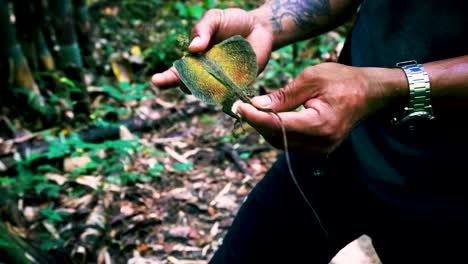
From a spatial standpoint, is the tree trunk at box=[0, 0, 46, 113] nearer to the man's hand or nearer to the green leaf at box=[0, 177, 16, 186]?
the green leaf at box=[0, 177, 16, 186]

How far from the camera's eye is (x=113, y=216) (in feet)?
8.72

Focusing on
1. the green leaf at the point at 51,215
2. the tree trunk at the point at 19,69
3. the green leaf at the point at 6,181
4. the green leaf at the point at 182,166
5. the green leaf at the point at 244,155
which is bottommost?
the green leaf at the point at 244,155

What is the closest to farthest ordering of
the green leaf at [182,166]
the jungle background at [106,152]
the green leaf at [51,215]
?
the green leaf at [51,215], the jungle background at [106,152], the green leaf at [182,166]

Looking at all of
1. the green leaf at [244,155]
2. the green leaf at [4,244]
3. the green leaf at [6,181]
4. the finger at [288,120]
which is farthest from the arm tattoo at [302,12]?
the green leaf at [6,181]

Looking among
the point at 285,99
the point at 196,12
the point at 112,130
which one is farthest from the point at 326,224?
the point at 196,12

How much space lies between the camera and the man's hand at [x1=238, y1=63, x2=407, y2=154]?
1028 mm

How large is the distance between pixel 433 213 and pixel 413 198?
66mm

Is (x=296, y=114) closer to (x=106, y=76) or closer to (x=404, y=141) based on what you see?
(x=404, y=141)

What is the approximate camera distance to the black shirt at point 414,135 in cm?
113

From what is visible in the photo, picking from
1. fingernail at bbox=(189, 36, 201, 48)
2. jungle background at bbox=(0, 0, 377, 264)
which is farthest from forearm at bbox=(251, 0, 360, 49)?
jungle background at bbox=(0, 0, 377, 264)

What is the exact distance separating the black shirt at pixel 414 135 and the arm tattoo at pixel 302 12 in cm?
27

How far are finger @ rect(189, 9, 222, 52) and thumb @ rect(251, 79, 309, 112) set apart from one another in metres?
0.41

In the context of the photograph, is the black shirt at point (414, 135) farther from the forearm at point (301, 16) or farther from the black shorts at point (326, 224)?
the forearm at point (301, 16)

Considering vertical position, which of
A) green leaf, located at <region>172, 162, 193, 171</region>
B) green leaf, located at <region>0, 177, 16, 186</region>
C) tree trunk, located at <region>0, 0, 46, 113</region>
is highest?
tree trunk, located at <region>0, 0, 46, 113</region>
